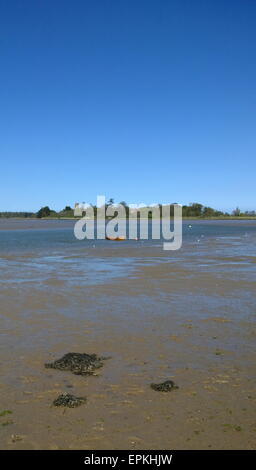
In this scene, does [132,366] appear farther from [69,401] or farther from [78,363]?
[69,401]

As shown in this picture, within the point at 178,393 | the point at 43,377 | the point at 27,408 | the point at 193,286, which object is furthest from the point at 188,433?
the point at 193,286

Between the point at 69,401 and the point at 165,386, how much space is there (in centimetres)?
158

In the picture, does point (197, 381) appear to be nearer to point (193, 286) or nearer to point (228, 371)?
point (228, 371)

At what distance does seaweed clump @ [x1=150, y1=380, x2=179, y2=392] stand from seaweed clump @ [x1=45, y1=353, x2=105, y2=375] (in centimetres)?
131

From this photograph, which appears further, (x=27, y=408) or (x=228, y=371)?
(x=228, y=371)

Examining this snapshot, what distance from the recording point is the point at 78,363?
762 centimetres

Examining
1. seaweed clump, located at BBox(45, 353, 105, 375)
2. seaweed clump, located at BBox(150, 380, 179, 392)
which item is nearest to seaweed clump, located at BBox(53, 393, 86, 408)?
seaweed clump, located at BBox(45, 353, 105, 375)

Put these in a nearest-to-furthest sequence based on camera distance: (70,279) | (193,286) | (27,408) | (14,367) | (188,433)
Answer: (188,433)
(27,408)
(14,367)
(193,286)
(70,279)

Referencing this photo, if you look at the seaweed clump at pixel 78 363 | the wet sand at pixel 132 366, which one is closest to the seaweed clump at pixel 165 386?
the wet sand at pixel 132 366

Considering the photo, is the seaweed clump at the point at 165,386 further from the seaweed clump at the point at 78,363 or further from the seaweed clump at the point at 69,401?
the seaweed clump at the point at 78,363

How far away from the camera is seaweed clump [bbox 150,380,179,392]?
6.56 meters

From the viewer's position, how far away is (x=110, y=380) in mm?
7031

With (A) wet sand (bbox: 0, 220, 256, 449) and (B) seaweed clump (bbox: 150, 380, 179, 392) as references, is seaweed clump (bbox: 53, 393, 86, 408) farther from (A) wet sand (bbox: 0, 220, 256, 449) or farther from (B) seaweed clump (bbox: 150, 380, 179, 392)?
(B) seaweed clump (bbox: 150, 380, 179, 392)

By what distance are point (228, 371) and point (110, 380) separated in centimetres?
215
